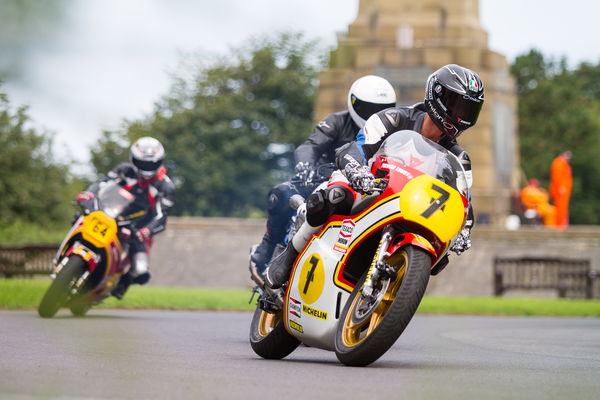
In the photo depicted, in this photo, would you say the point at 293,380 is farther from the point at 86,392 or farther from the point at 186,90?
the point at 186,90

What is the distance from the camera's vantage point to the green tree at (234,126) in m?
56.0

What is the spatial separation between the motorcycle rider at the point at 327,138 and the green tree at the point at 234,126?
4550 cm

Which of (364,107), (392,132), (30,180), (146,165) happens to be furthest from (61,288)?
(30,180)

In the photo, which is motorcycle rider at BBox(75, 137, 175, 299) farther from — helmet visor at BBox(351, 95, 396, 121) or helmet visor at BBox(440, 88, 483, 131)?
helmet visor at BBox(440, 88, 483, 131)

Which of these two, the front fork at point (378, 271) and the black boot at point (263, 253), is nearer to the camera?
the front fork at point (378, 271)

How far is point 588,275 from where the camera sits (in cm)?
2281

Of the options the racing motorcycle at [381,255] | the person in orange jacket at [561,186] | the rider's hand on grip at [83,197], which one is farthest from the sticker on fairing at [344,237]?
the person in orange jacket at [561,186]

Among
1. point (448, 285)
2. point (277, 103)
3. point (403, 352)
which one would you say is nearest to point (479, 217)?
point (448, 285)

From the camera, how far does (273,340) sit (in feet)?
22.3

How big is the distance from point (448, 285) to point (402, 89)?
538cm

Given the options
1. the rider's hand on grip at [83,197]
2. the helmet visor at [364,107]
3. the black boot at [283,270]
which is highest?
the helmet visor at [364,107]

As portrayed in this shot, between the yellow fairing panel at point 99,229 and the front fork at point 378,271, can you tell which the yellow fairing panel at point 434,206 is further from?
the yellow fairing panel at point 99,229

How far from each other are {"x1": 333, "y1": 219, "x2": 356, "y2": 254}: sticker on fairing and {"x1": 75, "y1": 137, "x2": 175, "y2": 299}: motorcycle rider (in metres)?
6.79

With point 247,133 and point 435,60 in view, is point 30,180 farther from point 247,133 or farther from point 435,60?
point 247,133
